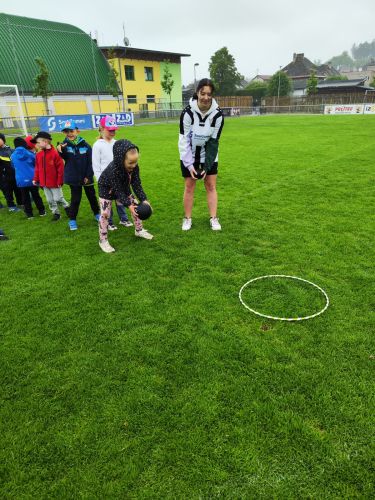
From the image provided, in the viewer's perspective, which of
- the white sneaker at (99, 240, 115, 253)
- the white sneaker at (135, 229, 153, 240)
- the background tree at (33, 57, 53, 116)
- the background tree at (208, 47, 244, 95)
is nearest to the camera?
the white sneaker at (99, 240, 115, 253)

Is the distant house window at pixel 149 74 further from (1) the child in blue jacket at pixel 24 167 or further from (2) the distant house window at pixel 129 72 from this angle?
(1) the child in blue jacket at pixel 24 167

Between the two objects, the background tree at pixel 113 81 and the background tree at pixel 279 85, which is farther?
the background tree at pixel 279 85

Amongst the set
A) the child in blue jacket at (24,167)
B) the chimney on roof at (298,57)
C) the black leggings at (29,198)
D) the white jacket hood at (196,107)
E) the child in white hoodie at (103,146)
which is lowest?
the black leggings at (29,198)

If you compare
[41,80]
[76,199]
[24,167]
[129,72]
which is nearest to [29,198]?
[24,167]

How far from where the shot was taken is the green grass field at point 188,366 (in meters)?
2.23

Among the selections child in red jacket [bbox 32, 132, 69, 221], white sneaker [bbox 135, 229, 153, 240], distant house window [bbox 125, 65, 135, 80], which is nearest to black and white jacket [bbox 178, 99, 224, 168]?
white sneaker [bbox 135, 229, 153, 240]

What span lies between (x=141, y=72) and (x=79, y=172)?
46.0 metres

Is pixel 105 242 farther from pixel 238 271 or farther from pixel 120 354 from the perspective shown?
pixel 120 354

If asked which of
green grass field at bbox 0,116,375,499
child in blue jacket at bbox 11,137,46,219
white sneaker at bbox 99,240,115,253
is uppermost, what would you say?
child in blue jacket at bbox 11,137,46,219

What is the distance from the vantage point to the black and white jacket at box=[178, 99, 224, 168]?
209 inches

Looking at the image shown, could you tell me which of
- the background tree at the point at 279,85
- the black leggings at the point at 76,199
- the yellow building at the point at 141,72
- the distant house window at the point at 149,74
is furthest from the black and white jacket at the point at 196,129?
the background tree at the point at 279,85

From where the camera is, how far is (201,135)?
5.42m

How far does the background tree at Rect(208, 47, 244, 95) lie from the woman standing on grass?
62.7m

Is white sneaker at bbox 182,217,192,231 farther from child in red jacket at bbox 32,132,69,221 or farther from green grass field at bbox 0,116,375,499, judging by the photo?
child in red jacket at bbox 32,132,69,221
